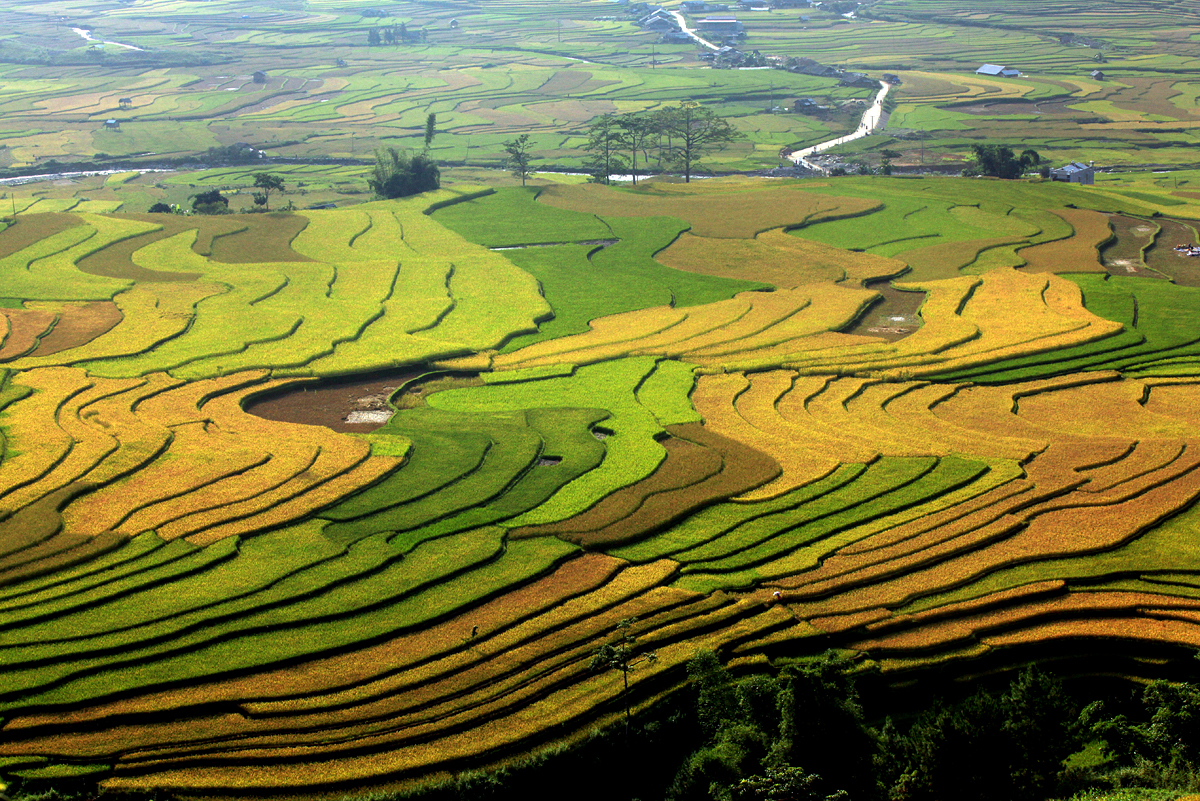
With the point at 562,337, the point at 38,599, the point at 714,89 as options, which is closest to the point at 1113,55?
the point at 714,89

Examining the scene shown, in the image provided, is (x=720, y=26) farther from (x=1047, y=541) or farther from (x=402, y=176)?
(x=1047, y=541)

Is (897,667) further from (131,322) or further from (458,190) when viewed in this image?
(458,190)

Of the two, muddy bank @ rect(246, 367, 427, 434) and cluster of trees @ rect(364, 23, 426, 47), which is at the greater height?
cluster of trees @ rect(364, 23, 426, 47)

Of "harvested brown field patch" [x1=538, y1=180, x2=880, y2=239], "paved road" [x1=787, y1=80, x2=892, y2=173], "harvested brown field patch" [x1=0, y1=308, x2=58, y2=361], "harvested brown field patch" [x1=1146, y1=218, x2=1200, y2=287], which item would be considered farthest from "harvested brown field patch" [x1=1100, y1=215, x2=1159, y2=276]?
"harvested brown field patch" [x1=0, y1=308, x2=58, y2=361]

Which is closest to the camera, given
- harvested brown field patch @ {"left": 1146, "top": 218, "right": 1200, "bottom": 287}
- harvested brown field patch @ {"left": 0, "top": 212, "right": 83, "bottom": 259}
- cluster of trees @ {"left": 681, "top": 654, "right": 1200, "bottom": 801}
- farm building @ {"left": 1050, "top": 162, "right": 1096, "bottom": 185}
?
cluster of trees @ {"left": 681, "top": 654, "right": 1200, "bottom": 801}

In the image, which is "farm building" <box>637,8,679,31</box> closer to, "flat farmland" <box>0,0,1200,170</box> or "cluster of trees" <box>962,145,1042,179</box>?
"flat farmland" <box>0,0,1200,170</box>

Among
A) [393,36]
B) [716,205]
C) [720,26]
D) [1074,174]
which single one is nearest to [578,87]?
[720,26]

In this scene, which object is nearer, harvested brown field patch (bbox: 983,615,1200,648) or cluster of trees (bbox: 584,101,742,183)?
harvested brown field patch (bbox: 983,615,1200,648)
